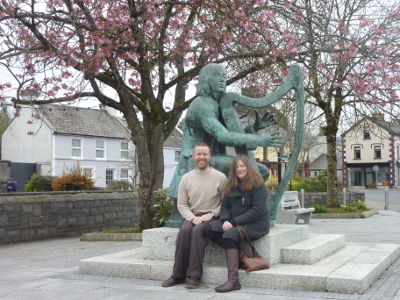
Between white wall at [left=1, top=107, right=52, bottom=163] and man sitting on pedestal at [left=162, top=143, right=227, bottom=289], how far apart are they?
33.2 meters

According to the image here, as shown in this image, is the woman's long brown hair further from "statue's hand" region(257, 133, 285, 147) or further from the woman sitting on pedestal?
"statue's hand" region(257, 133, 285, 147)

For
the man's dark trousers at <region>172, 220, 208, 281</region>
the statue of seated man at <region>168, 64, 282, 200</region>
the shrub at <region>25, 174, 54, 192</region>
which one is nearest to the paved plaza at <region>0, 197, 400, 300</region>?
the man's dark trousers at <region>172, 220, 208, 281</region>

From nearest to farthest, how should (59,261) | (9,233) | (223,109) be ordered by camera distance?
(223,109)
(59,261)
(9,233)

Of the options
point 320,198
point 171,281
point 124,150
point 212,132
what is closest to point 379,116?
point 320,198

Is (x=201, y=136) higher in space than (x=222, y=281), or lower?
higher

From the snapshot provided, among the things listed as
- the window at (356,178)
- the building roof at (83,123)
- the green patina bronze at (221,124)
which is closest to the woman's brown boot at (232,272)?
the green patina bronze at (221,124)

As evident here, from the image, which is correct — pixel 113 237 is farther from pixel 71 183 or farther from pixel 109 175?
pixel 109 175

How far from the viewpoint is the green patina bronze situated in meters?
6.79

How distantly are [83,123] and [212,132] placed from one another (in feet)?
116

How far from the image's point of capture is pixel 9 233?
42.3ft

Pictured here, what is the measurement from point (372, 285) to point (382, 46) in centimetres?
967

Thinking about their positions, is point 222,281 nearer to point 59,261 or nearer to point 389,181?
point 59,261

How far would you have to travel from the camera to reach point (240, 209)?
608 cm

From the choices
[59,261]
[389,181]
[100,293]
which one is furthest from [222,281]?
[389,181]
